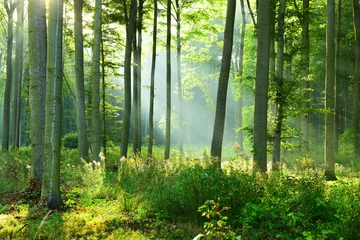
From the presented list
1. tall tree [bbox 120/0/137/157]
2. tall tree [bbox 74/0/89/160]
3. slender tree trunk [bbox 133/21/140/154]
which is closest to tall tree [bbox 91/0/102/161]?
tall tree [bbox 74/0/89/160]

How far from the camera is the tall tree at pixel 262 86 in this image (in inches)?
311

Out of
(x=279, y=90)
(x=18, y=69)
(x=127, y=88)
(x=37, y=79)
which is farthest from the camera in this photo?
(x=18, y=69)

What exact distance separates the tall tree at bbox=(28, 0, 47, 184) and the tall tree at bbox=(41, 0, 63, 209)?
4.78 ft

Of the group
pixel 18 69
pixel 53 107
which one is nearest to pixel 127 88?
pixel 53 107

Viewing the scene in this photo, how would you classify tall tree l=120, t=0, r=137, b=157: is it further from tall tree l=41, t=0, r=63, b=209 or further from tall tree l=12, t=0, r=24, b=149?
tall tree l=12, t=0, r=24, b=149

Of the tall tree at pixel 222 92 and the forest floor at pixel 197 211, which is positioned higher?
the tall tree at pixel 222 92

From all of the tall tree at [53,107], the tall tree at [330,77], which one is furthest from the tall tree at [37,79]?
the tall tree at [330,77]

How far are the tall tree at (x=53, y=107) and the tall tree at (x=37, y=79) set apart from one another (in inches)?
57.4

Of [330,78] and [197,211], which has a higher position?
[330,78]

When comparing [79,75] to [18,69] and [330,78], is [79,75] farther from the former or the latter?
[18,69]

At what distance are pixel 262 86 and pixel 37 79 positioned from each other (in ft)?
18.0

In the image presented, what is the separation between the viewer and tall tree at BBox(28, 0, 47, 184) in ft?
22.0

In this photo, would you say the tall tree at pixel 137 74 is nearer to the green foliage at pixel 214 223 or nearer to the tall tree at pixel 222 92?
the tall tree at pixel 222 92

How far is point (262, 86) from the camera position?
8.02 meters
